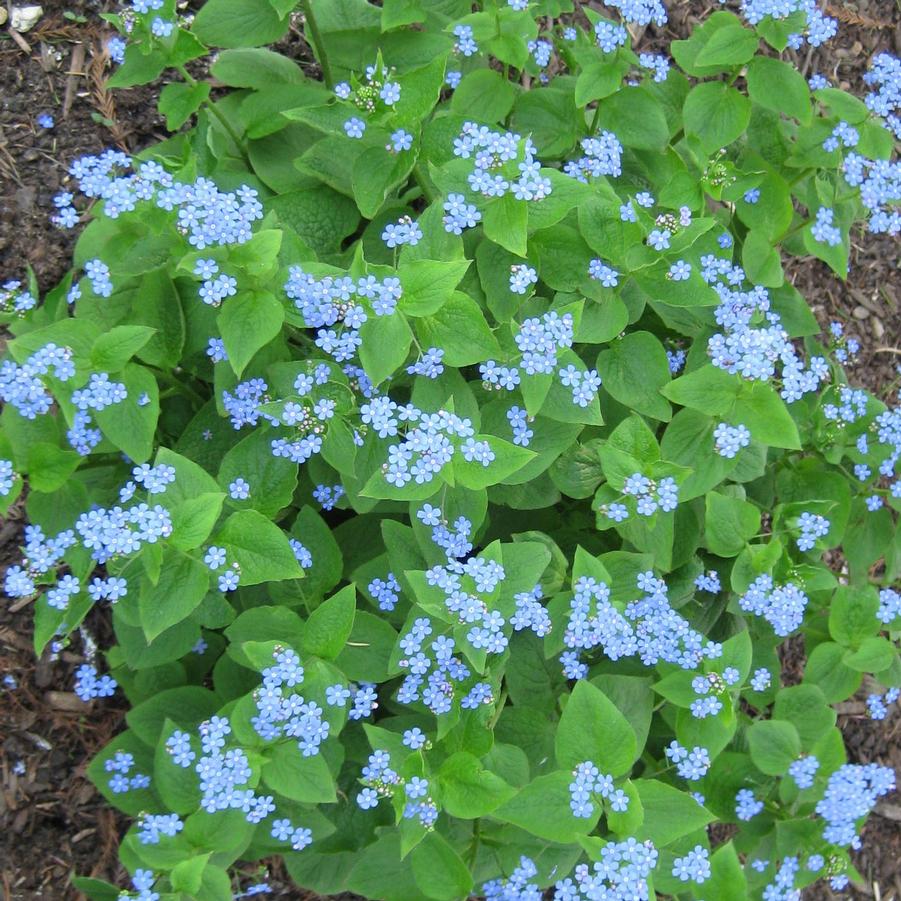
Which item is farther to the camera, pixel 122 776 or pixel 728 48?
pixel 728 48

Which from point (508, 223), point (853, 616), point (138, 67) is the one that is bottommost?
point (853, 616)

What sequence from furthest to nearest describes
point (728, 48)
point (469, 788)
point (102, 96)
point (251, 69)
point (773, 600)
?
point (102, 96), point (251, 69), point (728, 48), point (773, 600), point (469, 788)

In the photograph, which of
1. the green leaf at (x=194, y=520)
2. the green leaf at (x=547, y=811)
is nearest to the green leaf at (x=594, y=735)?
the green leaf at (x=547, y=811)

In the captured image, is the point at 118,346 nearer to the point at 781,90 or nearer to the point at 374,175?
the point at 374,175

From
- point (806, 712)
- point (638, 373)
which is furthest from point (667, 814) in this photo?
point (638, 373)

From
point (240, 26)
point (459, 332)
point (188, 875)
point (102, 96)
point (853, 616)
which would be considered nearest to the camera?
point (188, 875)

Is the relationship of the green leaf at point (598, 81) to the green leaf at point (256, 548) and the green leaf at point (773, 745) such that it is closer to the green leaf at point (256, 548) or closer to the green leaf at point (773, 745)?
the green leaf at point (256, 548)
